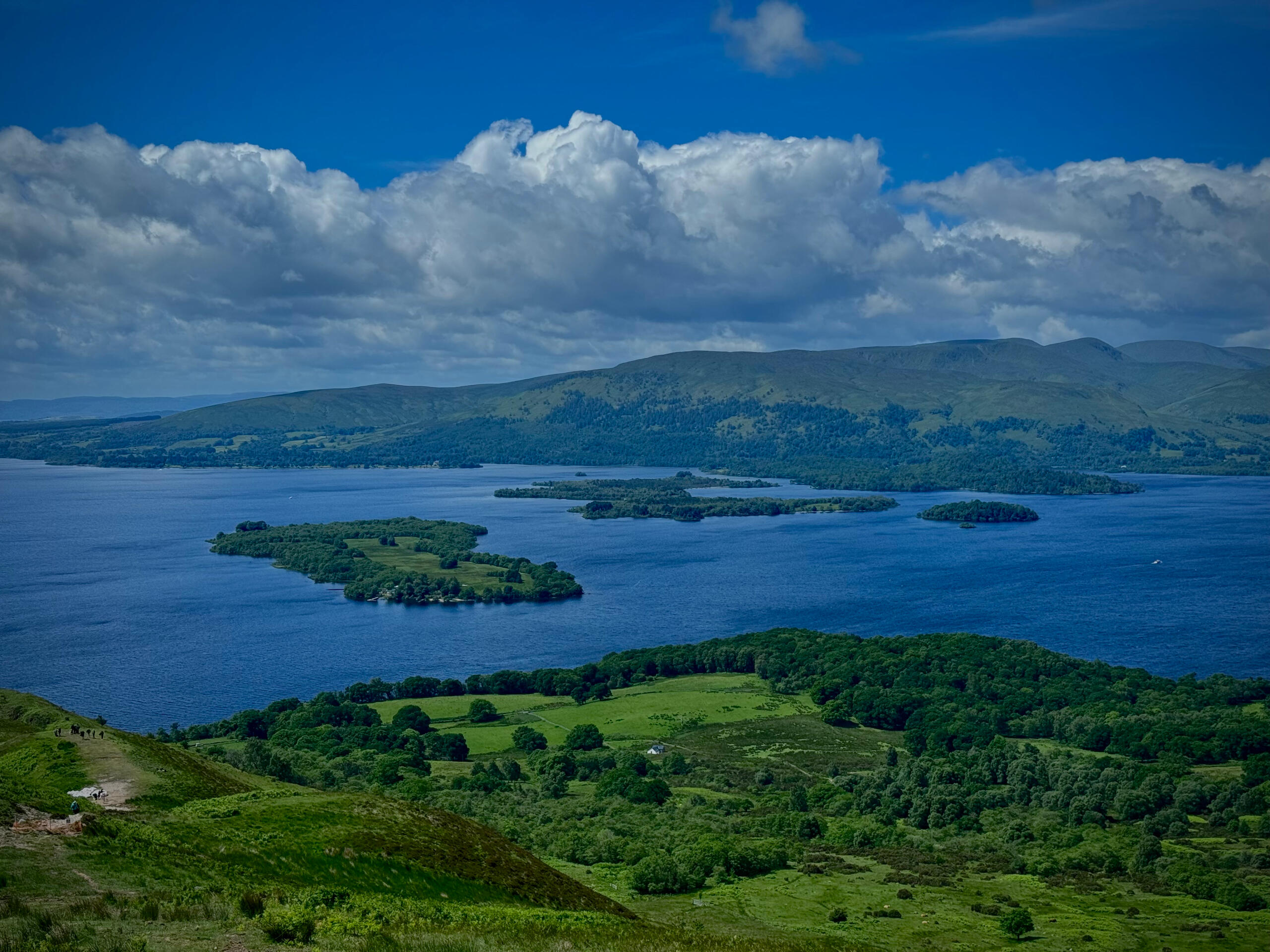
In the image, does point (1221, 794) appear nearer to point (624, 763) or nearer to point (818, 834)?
point (818, 834)

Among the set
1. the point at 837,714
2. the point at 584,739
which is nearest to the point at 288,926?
the point at 584,739

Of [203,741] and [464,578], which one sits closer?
[203,741]

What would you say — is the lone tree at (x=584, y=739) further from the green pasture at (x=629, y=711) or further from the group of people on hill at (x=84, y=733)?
the group of people on hill at (x=84, y=733)

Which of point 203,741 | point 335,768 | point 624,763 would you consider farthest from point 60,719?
point 624,763

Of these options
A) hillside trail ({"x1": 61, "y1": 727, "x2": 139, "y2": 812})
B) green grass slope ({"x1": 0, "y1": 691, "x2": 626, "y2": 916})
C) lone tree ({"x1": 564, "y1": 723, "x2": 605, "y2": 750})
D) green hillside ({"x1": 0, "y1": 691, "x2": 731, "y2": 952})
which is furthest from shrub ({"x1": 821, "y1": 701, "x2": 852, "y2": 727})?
hillside trail ({"x1": 61, "y1": 727, "x2": 139, "y2": 812})

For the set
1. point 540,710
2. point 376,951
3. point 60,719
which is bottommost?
point 540,710

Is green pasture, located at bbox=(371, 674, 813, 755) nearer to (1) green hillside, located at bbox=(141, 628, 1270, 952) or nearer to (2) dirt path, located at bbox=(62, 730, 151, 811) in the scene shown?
(1) green hillside, located at bbox=(141, 628, 1270, 952)

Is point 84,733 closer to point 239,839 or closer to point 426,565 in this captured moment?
point 239,839

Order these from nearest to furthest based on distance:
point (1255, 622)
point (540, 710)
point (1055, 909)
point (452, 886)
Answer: point (452, 886)
point (1055, 909)
point (540, 710)
point (1255, 622)
